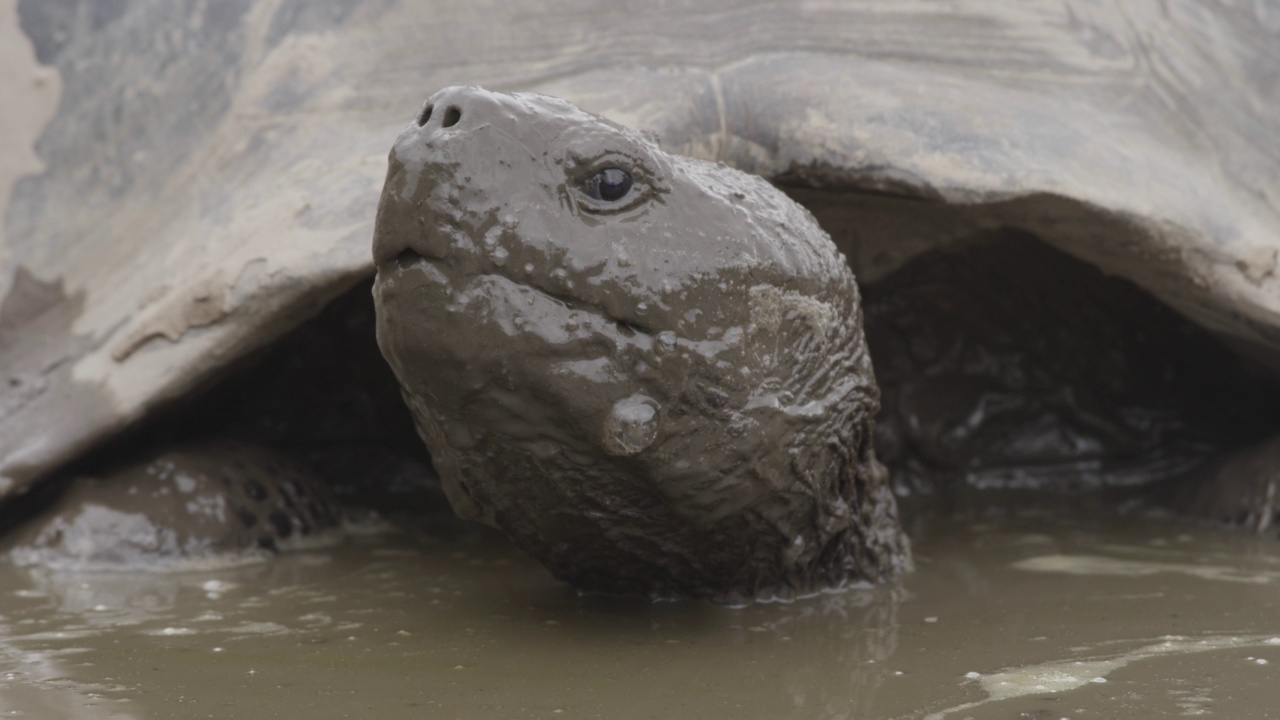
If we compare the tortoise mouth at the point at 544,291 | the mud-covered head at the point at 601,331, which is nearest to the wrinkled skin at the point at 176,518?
the mud-covered head at the point at 601,331

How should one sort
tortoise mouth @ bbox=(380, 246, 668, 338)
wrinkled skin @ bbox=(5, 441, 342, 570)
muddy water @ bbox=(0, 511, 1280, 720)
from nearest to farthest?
muddy water @ bbox=(0, 511, 1280, 720)
tortoise mouth @ bbox=(380, 246, 668, 338)
wrinkled skin @ bbox=(5, 441, 342, 570)

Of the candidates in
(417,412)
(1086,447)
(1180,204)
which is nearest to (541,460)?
(417,412)

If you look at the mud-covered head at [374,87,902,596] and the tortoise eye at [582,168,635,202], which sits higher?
the tortoise eye at [582,168,635,202]

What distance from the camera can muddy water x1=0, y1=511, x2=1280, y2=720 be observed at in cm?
152

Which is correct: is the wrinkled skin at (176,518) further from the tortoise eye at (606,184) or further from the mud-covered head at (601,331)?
the tortoise eye at (606,184)

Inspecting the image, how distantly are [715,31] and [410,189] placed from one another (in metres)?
1.21

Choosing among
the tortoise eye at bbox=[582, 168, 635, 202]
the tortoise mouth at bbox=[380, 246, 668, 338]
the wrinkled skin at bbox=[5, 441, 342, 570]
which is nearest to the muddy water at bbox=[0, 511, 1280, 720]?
the wrinkled skin at bbox=[5, 441, 342, 570]

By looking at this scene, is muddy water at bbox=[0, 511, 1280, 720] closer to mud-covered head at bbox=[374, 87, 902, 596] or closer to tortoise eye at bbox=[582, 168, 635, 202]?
mud-covered head at bbox=[374, 87, 902, 596]

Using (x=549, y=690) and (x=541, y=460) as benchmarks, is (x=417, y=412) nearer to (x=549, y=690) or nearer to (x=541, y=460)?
(x=541, y=460)

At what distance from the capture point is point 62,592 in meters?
2.26

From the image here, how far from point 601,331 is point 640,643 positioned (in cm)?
48

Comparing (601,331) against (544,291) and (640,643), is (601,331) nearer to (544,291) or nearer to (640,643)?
(544,291)

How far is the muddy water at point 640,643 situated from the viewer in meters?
1.52

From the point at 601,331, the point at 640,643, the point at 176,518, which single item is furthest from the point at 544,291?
the point at 176,518
